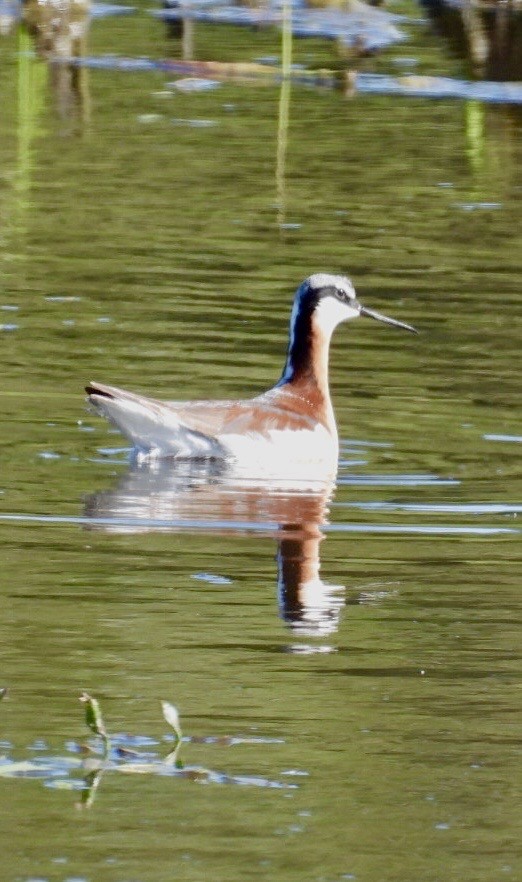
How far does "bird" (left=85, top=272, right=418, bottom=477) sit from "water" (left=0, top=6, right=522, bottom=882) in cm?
21

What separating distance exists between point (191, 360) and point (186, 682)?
5.83 meters

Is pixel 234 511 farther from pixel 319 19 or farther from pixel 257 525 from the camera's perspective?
pixel 319 19

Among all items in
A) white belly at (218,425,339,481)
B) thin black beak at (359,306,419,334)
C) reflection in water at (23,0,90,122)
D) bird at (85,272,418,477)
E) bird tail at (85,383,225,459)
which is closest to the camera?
bird tail at (85,383,225,459)

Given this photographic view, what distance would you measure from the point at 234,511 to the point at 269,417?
4.47 feet

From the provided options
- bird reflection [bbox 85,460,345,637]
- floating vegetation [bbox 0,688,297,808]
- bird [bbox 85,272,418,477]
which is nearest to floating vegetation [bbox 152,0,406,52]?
bird [bbox 85,272,418,477]

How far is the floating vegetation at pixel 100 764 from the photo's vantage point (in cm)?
596

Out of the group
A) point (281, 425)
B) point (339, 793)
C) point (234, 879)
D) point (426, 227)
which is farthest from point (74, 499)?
point (426, 227)

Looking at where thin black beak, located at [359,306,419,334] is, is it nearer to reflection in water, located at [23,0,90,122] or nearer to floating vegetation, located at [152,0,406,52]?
reflection in water, located at [23,0,90,122]

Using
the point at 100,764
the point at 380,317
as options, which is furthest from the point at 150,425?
the point at 100,764

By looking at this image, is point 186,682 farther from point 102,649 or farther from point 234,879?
point 234,879

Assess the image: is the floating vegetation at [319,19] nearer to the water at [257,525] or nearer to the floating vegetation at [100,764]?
the water at [257,525]

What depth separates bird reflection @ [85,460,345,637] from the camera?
826cm

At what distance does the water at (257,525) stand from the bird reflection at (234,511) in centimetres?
3

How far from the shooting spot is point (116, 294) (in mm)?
14016
